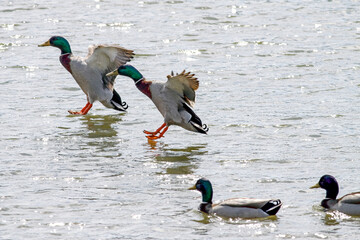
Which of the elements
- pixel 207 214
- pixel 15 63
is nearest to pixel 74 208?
pixel 207 214

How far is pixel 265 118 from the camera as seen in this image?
13.1 metres

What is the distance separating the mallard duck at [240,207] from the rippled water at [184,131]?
0.10 m

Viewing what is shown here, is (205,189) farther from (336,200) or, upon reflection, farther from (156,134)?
(156,134)

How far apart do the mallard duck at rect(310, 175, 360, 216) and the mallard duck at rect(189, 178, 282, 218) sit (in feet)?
2.02

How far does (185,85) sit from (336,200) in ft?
10.9

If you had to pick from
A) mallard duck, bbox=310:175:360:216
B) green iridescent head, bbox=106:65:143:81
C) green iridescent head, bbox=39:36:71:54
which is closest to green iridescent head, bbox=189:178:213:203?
mallard duck, bbox=310:175:360:216

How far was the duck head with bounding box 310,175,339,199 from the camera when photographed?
358 inches

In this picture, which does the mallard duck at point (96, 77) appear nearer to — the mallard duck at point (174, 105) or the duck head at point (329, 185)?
the mallard duck at point (174, 105)

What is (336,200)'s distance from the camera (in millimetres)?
9062

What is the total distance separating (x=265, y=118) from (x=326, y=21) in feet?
26.5

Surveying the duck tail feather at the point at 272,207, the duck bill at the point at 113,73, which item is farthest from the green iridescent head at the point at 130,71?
the duck tail feather at the point at 272,207

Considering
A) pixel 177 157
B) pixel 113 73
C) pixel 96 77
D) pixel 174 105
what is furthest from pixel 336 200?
pixel 96 77

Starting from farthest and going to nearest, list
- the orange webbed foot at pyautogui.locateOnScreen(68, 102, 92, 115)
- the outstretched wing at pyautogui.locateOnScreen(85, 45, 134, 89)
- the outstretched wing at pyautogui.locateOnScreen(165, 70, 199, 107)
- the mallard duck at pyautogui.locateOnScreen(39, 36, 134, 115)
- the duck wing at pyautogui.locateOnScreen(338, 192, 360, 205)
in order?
the orange webbed foot at pyautogui.locateOnScreen(68, 102, 92, 115)
the mallard duck at pyautogui.locateOnScreen(39, 36, 134, 115)
the outstretched wing at pyautogui.locateOnScreen(85, 45, 134, 89)
the outstretched wing at pyautogui.locateOnScreen(165, 70, 199, 107)
the duck wing at pyautogui.locateOnScreen(338, 192, 360, 205)

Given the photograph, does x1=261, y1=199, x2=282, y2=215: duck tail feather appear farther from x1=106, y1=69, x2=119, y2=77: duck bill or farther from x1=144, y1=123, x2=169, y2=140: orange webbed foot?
x1=106, y1=69, x2=119, y2=77: duck bill
